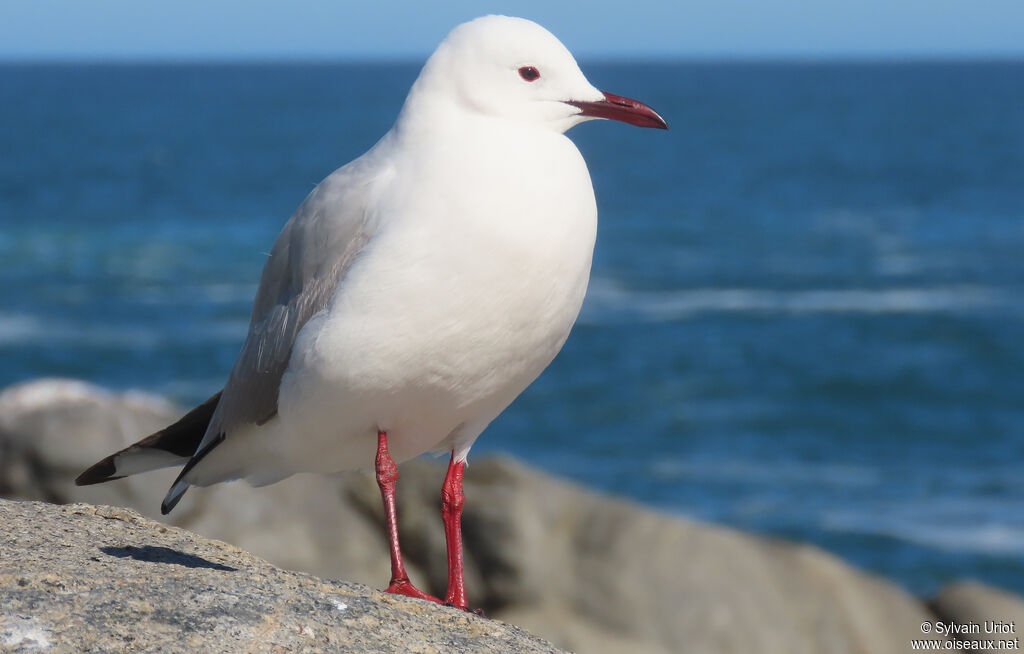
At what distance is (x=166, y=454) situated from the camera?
486cm

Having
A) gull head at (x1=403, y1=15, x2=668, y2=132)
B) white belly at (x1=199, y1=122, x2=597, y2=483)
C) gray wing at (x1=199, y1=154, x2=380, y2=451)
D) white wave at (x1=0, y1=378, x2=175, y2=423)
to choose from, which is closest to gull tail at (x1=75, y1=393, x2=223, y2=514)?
gray wing at (x1=199, y1=154, x2=380, y2=451)

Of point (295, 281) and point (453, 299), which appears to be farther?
point (295, 281)

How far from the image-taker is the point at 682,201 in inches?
1901

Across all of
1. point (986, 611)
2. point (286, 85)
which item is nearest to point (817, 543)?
point (986, 611)

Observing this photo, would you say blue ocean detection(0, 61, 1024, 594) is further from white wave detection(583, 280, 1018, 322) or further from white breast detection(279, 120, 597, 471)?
white breast detection(279, 120, 597, 471)

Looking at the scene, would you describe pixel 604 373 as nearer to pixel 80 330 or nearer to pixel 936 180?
pixel 80 330

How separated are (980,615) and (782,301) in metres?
19.4

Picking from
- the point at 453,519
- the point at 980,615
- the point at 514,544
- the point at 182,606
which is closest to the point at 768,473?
the point at 980,615

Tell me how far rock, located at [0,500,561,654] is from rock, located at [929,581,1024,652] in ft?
20.1

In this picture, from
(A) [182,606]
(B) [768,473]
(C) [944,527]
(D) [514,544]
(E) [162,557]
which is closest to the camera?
(A) [182,606]

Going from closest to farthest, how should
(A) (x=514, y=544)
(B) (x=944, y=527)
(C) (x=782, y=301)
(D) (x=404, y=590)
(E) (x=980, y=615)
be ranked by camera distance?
(D) (x=404, y=590), (A) (x=514, y=544), (E) (x=980, y=615), (B) (x=944, y=527), (C) (x=782, y=301)

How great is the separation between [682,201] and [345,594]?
4538cm

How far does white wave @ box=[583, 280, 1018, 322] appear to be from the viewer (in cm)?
2706

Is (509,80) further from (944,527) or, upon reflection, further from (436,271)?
(944,527)
